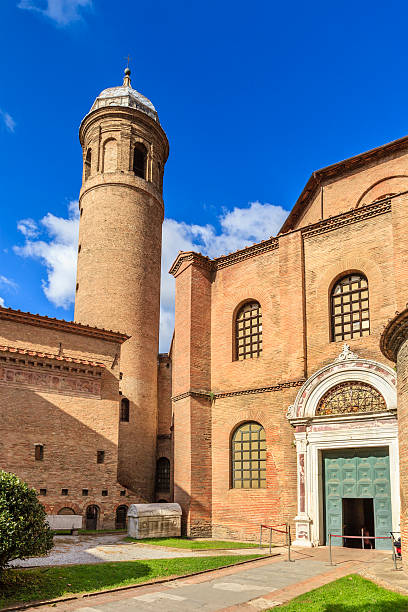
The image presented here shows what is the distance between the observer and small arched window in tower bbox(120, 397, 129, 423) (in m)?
24.0

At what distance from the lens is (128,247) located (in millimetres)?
26250

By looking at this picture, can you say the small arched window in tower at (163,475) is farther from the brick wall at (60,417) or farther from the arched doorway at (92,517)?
the arched doorway at (92,517)

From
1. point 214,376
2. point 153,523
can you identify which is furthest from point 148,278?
point 153,523

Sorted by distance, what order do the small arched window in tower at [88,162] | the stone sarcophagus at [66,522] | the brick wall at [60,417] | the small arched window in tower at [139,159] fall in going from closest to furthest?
the stone sarcophagus at [66,522]
the brick wall at [60,417]
the small arched window in tower at [139,159]
the small arched window in tower at [88,162]

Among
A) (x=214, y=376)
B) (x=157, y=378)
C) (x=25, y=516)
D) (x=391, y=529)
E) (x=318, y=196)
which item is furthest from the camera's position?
(x=157, y=378)

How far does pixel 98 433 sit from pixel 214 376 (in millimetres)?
4475

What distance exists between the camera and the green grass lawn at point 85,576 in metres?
9.12

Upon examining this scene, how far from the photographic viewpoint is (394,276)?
52.2 feet

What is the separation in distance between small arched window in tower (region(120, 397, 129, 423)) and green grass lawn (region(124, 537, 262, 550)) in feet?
24.5

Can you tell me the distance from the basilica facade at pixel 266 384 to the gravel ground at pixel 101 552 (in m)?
1.96

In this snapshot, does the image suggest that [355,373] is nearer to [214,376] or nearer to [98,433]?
[214,376]

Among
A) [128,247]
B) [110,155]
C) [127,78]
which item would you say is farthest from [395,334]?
[127,78]

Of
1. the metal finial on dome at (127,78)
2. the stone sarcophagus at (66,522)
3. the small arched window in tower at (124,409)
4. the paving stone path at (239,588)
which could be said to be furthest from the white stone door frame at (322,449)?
the metal finial on dome at (127,78)

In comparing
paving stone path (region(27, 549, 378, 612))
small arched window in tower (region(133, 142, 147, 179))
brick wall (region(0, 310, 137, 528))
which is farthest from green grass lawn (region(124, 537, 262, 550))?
small arched window in tower (region(133, 142, 147, 179))
